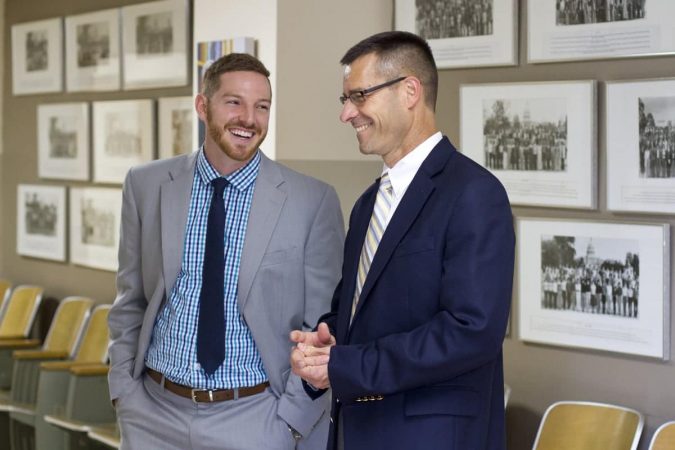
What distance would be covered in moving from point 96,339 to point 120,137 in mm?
1493

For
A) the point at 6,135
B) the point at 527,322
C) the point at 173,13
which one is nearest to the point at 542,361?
the point at 527,322

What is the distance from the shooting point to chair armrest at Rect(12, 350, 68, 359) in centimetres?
678

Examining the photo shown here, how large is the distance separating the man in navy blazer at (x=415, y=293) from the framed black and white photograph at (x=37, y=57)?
5988 mm

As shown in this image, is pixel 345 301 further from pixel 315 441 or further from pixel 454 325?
pixel 315 441

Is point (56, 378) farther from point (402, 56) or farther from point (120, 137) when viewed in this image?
point (402, 56)

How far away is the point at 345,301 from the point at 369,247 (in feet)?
0.49

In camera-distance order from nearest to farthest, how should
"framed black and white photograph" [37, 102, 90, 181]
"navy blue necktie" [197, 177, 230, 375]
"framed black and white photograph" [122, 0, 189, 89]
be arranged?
"navy blue necktie" [197, 177, 230, 375], "framed black and white photograph" [122, 0, 189, 89], "framed black and white photograph" [37, 102, 90, 181]

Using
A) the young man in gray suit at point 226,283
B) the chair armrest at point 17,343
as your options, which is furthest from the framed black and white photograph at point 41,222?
the young man in gray suit at point 226,283

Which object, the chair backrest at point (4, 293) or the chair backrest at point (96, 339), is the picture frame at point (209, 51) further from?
the chair backrest at point (4, 293)

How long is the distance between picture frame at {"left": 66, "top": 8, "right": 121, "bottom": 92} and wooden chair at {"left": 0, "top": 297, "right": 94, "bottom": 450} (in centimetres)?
163

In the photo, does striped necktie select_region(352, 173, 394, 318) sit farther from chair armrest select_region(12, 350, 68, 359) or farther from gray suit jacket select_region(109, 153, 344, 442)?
chair armrest select_region(12, 350, 68, 359)

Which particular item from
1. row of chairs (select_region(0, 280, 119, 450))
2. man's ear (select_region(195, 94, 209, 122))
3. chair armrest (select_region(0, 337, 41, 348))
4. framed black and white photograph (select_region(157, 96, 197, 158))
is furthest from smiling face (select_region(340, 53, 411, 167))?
chair armrest (select_region(0, 337, 41, 348))

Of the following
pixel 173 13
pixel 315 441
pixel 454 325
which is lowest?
pixel 315 441

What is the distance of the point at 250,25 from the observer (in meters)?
4.89
